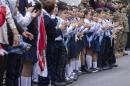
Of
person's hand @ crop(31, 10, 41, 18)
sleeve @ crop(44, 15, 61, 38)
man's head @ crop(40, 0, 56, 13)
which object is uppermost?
man's head @ crop(40, 0, 56, 13)

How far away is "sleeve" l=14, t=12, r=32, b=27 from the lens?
6374 mm

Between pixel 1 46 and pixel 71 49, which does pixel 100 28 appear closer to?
pixel 71 49

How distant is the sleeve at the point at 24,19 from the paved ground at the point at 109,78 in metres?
3.13

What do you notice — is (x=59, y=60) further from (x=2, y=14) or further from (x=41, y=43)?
(x=2, y=14)

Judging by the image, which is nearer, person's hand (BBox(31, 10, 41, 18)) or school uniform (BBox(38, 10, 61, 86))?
person's hand (BBox(31, 10, 41, 18))

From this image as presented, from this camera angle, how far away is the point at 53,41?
847cm

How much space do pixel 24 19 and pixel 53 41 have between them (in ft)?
6.82

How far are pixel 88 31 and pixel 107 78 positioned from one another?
131 centimetres

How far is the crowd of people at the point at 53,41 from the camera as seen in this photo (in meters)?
6.09

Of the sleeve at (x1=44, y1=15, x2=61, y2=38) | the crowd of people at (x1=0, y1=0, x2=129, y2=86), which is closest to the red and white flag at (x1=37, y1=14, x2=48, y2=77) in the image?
the crowd of people at (x1=0, y1=0, x2=129, y2=86)

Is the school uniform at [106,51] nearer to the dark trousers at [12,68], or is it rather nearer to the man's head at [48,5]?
the man's head at [48,5]

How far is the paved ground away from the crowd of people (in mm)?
236

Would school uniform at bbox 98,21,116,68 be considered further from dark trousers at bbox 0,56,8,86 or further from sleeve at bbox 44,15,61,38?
dark trousers at bbox 0,56,8,86

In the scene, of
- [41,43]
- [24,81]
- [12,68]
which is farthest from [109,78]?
[12,68]
